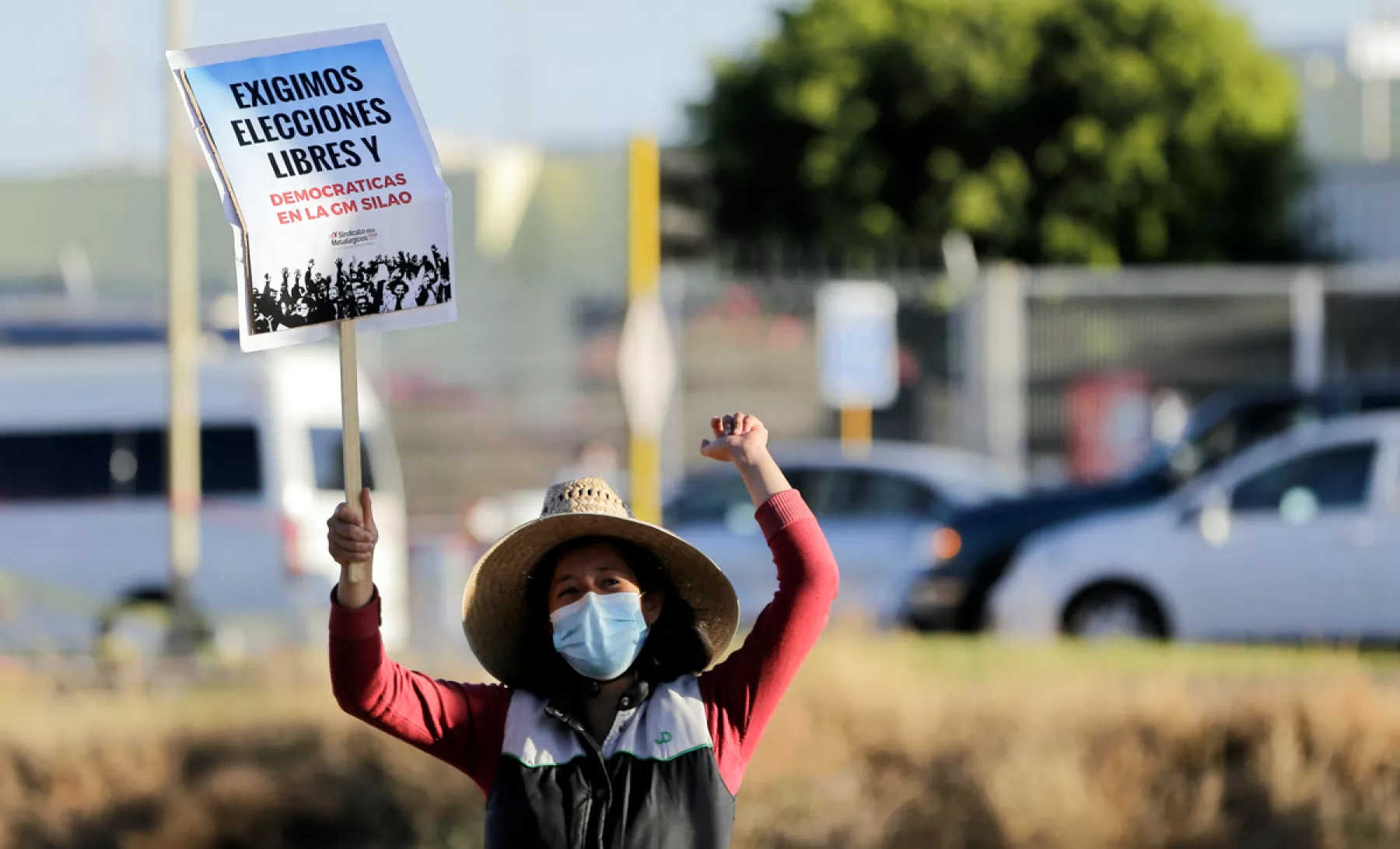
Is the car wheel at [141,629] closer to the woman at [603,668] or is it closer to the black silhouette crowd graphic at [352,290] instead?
the woman at [603,668]

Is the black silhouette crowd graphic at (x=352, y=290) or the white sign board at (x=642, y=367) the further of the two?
the white sign board at (x=642, y=367)

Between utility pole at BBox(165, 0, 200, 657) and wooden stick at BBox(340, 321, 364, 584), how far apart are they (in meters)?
11.0

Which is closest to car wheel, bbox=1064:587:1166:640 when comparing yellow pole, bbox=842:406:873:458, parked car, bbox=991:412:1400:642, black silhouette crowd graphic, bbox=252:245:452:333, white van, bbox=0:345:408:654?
parked car, bbox=991:412:1400:642

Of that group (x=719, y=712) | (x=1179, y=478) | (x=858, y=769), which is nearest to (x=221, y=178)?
(x=719, y=712)

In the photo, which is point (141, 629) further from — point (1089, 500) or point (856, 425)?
point (856, 425)

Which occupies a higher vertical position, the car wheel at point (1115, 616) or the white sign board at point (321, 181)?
the white sign board at point (321, 181)

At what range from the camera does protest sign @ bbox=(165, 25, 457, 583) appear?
10.6 feet

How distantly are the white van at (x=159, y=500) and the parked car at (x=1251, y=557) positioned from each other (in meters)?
4.34

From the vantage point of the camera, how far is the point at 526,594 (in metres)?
3.59

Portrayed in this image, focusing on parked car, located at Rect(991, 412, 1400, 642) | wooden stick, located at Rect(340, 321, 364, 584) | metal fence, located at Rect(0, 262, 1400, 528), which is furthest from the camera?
metal fence, located at Rect(0, 262, 1400, 528)

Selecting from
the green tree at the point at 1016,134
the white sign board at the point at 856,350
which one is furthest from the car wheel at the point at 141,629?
the green tree at the point at 1016,134

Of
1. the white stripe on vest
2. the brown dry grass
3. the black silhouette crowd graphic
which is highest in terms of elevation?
the black silhouette crowd graphic

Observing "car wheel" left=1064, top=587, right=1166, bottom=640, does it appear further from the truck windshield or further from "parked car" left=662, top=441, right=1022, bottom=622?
the truck windshield

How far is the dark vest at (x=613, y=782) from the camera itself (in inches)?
127
